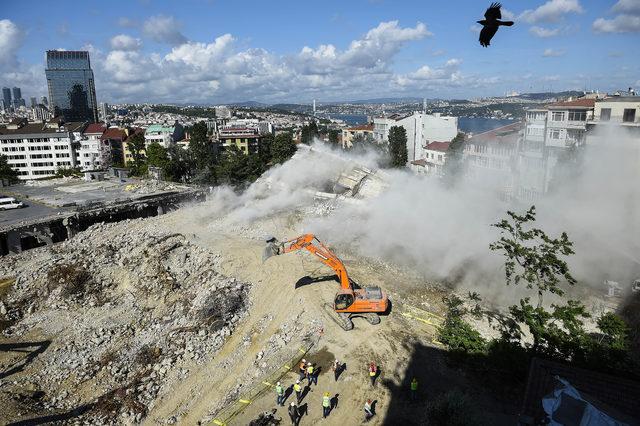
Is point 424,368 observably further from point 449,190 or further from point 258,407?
point 449,190

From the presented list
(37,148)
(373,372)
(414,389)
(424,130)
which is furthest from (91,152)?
(414,389)

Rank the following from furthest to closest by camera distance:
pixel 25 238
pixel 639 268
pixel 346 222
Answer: pixel 25 238 → pixel 346 222 → pixel 639 268

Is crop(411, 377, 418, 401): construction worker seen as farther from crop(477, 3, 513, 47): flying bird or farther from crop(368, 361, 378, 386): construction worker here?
crop(477, 3, 513, 47): flying bird

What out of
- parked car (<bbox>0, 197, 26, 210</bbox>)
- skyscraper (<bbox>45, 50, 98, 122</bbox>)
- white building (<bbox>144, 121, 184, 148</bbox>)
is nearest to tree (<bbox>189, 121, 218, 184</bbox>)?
parked car (<bbox>0, 197, 26, 210</bbox>)

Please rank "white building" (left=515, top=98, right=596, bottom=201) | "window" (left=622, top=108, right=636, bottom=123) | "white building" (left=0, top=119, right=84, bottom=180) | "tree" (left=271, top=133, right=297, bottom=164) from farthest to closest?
"white building" (left=0, top=119, right=84, bottom=180), "tree" (left=271, top=133, right=297, bottom=164), "white building" (left=515, top=98, right=596, bottom=201), "window" (left=622, top=108, right=636, bottom=123)

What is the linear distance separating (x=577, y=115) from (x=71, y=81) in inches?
6469

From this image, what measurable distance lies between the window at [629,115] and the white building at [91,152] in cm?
6084

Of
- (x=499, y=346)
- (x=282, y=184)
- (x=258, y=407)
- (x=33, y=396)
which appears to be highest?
(x=282, y=184)

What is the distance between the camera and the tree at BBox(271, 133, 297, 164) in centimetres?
4653

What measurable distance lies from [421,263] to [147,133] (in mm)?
59480

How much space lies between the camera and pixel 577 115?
82.1ft

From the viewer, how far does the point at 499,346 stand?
40.7 feet

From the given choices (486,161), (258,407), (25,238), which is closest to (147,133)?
(25,238)

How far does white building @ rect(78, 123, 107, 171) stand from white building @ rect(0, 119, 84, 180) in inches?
48.3
